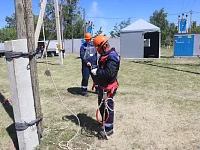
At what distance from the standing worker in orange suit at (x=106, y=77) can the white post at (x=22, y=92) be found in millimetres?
1001

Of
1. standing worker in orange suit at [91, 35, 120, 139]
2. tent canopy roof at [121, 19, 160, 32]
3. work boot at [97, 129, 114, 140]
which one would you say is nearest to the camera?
standing worker in orange suit at [91, 35, 120, 139]

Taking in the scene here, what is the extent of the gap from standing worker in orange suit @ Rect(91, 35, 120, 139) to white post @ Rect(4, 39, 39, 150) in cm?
100

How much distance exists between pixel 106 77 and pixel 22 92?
1207 millimetres

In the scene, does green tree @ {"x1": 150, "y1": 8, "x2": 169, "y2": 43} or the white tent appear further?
green tree @ {"x1": 150, "y1": 8, "x2": 169, "y2": 43}

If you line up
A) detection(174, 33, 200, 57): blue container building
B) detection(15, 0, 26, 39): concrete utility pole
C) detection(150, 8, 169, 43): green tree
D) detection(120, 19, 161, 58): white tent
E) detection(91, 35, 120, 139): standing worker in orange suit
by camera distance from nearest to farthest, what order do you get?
detection(15, 0, 26, 39): concrete utility pole < detection(91, 35, 120, 139): standing worker in orange suit < detection(174, 33, 200, 57): blue container building < detection(120, 19, 161, 58): white tent < detection(150, 8, 169, 43): green tree

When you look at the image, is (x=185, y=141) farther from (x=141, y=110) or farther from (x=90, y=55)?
(x=90, y=55)

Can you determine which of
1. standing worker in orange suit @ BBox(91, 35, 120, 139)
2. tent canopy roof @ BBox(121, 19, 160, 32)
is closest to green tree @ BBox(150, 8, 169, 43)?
tent canopy roof @ BBox(121, 19, 160, 32)

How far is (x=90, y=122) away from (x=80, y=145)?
2.84 feet

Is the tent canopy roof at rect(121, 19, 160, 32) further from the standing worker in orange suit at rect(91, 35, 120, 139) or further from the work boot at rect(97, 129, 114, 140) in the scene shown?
the work boot at rect(97, 129, 114, 140)

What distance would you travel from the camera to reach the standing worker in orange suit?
3051 mm

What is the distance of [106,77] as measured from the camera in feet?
10.2

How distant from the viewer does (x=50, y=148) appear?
3082 millimetres

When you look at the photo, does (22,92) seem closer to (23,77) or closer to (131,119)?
(23,77)

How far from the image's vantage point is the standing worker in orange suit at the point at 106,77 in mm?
3051
